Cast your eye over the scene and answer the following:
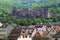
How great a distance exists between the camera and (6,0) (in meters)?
148

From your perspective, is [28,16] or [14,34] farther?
[28,16]

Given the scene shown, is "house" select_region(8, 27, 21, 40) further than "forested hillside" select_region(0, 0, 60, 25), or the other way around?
"forested hillside" select_region(0, 0, 60, 25)

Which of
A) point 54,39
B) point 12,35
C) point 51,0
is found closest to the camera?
point 54,39

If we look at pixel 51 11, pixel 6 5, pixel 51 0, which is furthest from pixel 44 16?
pixel 51 0

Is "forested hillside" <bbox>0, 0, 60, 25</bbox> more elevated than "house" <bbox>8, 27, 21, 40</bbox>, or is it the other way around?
"house" <bbox>8, 27, 21, 40</bbox>

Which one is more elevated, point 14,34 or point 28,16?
point 14,34

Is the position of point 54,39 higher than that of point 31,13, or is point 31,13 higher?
point 54,39

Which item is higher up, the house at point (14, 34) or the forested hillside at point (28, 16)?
the house at point (14, 34)

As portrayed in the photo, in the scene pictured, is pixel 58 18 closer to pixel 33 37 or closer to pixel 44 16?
pixel 44 16

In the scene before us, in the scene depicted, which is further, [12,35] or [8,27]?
[8,27]

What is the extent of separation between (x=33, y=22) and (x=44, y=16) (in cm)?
1613

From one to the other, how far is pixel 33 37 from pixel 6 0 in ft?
337

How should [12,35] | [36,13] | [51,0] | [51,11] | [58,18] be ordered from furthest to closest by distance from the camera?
[51,0] → [51,11] → [36,13] → [58,18] → [12,35]

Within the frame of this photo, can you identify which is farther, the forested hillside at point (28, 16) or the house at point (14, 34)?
the forested hillside at point (28, 16)
